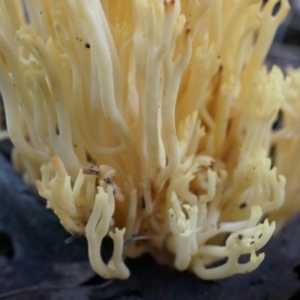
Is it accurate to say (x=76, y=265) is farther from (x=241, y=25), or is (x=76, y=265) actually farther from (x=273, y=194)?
(x=241, y=25)

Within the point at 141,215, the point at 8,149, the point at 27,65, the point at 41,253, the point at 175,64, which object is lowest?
the point at 41,253

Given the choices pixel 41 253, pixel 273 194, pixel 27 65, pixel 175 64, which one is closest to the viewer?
pixel 175 64

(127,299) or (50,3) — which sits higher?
(50,3)

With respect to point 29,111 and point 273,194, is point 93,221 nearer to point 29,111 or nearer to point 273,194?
point 29,111

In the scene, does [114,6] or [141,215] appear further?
[141,215]

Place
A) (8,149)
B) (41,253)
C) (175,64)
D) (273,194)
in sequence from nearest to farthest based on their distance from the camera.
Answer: (175,64) < (273,194) < (41,253) < (8,149)

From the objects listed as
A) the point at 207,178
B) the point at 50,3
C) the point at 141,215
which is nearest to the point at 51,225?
the point at 141,215
